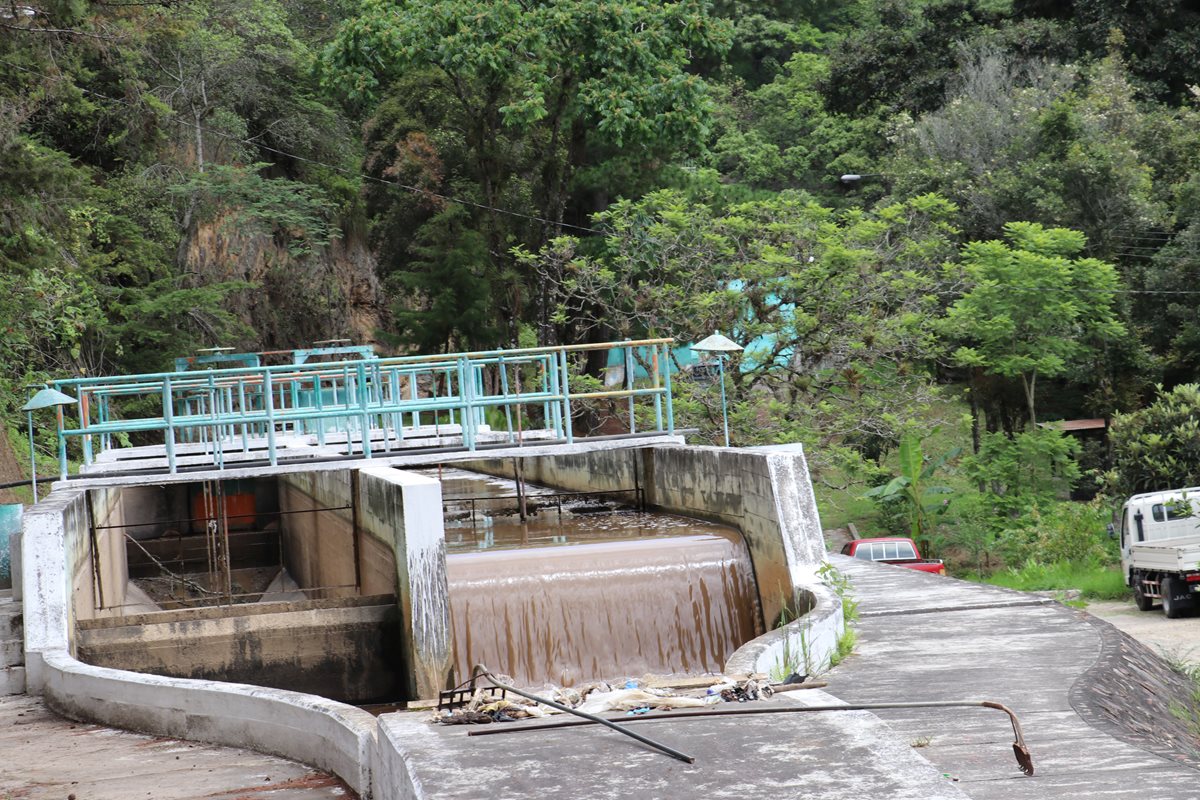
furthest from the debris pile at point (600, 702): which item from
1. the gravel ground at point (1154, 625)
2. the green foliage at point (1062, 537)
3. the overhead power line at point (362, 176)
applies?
the overhead power line at point (362, 176)

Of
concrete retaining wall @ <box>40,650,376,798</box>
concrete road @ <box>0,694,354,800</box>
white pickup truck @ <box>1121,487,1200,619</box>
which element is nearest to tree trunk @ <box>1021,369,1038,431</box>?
white pickup truck @ <box>1121,487,1200,619</box>

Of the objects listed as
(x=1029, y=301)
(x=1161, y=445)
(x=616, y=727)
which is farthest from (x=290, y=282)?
(x=616, y=727)

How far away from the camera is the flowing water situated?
12766 mm

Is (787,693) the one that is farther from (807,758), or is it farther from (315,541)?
(315,541)

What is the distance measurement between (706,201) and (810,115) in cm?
1805

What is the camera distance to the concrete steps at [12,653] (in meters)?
A: 11.3

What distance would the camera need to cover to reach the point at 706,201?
33.4m

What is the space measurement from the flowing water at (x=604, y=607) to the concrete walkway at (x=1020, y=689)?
1.47m

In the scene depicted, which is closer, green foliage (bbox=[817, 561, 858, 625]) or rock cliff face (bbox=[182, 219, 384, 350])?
green foliage (bbox=[817, 561, 858, 625])

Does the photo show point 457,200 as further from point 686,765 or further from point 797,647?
point 686,765

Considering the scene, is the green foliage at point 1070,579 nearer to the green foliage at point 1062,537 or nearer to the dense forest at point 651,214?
the green foliage at point 1062,537

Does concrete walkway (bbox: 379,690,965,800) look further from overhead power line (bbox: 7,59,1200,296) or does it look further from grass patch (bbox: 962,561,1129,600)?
overhead power line (bbox: 7,59,1200,296)

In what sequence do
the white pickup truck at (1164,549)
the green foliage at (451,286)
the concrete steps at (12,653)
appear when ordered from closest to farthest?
the concrete steps at (12,653) < the white pickup truck at (1164,549) < the green foliage at (451,286)

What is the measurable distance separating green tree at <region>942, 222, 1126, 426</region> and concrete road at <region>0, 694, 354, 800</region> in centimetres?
2248
